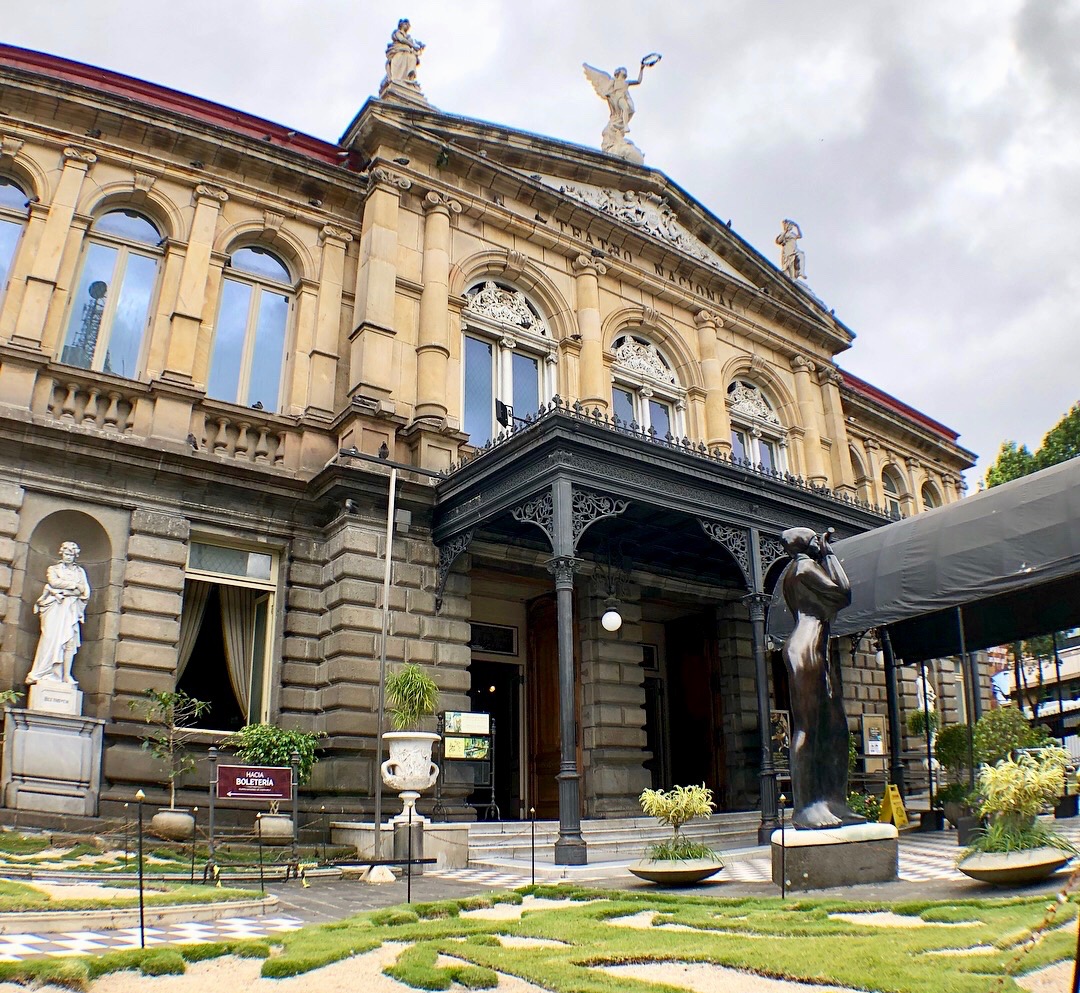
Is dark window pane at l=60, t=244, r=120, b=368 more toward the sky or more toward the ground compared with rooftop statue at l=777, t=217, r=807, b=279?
more toward the ground

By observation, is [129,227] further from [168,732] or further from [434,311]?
[168,732]

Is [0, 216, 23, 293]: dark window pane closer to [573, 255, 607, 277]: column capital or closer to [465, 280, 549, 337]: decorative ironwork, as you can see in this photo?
[465, 280, 549, 337]: decorative ironwork

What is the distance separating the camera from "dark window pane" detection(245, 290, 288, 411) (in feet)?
51.1

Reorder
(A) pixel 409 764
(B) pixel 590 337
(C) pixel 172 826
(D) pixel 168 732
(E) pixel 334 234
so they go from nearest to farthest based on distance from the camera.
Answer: (C) pixel 172 826, (A) pixel 409 764, (D) pixel 168 732, (E) pixel 334 234, (B) pixel 590 337

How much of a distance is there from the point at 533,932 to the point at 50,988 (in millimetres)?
2839

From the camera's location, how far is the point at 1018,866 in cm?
702

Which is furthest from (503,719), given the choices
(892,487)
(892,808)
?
(892,487)

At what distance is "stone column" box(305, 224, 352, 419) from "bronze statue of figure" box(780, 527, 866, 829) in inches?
361

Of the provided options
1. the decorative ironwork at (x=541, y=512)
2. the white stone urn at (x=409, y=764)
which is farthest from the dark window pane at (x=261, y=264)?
the white stone urn at (x=409, y=764)

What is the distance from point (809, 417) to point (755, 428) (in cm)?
174

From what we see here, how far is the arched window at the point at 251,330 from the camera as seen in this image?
Answer: 15.4 m

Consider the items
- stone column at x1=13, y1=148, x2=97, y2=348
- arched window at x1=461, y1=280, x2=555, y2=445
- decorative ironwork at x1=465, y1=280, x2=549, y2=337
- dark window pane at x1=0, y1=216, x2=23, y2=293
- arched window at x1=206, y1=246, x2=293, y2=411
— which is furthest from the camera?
decorative ironwork at x1=465, y1=280, x2=549, y2=337

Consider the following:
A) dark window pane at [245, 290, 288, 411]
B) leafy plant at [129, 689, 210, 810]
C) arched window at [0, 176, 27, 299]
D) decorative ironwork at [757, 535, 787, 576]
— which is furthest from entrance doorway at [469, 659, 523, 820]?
arched window at [0, 176, 27, 299]

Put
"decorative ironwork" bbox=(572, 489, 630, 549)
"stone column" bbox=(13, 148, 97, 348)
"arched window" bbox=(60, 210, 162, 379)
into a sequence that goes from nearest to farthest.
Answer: "decorative ironwork" bbox=(572, 489, 630, 549) < "stone column" bbox=(13, 148, 97, 348) < "arched window" bbox=(60, 210, 162, 379)
